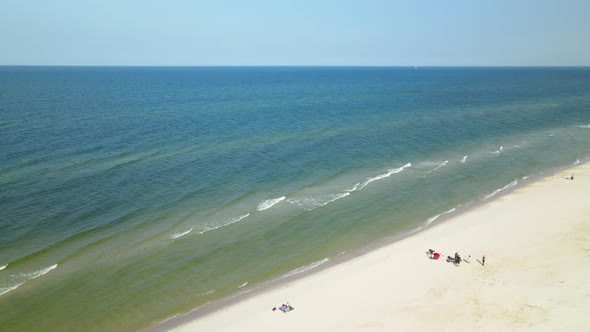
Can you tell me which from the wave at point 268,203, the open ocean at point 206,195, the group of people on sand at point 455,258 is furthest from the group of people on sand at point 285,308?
the wave at point 268,203

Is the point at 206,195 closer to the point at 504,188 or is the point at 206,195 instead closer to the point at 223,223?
the point at 223,223

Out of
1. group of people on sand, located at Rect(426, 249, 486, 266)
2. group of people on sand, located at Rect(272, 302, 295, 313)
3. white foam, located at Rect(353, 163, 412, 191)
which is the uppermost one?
white foam, located at Rect(353, 163, 412, 191)

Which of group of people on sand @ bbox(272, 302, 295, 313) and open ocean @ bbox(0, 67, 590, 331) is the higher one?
open ocean @ bbox(0, 67, 590, 331)

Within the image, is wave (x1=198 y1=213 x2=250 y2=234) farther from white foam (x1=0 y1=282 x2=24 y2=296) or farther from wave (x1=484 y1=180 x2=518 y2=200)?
wave (x1=484 y1=180 x2=518 y2=200)

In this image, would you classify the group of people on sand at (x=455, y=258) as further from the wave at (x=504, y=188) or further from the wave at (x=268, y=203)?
the wave at (x=268, y=203)

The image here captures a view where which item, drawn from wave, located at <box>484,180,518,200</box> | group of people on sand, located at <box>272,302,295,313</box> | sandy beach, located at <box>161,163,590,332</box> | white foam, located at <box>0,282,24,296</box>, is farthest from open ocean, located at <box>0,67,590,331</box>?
sandy beach, located at <box>161,163,590,332</box>
